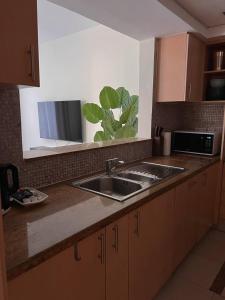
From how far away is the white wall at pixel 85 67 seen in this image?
11.6 feet

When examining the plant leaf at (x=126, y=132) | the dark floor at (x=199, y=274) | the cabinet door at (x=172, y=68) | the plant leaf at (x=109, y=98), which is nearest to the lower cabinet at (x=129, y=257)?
the dark floor at (x=199, y=274)

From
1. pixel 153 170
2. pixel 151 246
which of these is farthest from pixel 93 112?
pixel 151 246

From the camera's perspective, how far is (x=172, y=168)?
2.13m

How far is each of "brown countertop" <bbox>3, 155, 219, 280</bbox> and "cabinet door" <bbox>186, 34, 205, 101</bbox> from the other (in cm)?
128

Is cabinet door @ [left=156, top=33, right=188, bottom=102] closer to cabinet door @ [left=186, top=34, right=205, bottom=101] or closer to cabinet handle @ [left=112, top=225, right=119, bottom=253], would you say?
cabinet door @ [left=186, top=34, right=205, bottom=101]

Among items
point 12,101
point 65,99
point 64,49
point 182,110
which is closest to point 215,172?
point 182,110

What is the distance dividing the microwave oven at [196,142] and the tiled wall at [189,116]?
0.20 meters

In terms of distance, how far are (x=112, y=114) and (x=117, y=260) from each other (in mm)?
2505

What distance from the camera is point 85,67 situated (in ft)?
13.2

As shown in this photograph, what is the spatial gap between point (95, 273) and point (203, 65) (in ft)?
8.09

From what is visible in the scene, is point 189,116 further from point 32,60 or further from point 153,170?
point 32,60

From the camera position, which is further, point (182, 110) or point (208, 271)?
point (182, 110)

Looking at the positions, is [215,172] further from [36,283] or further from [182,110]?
[36,283]

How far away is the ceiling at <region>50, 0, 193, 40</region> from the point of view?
1632 mm
